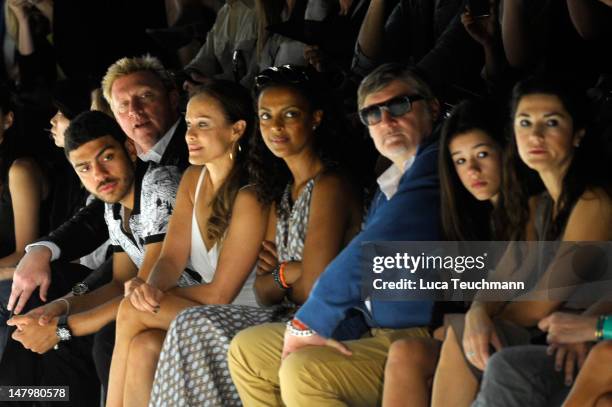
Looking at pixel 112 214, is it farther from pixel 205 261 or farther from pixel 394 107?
pixel 394 107

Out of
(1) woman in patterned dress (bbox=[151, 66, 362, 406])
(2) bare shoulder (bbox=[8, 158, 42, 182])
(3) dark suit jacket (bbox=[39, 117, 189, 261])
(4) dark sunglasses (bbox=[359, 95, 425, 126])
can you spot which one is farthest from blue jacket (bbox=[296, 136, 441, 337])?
(2) bare shoulder (bbox=[8, 158, 42, 182])

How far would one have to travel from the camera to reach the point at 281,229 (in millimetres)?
3693

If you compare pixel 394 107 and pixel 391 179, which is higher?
pixel 394 107

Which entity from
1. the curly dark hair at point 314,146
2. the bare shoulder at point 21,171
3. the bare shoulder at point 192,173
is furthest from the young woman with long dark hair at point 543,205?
the bare shoulder at point 21,171

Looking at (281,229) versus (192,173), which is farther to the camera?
(192,173)

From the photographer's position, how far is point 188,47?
5.27 meters

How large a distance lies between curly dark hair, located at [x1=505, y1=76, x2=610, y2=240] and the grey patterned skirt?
37.8 inches

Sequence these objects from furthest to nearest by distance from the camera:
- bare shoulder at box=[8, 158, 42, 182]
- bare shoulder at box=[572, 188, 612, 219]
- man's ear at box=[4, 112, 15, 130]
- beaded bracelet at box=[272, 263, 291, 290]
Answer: man's ear at box=[4, 112, 15, 130], bare shoulder at box=[8, 158, 42, 182], beaded bracelet at box=[272, 263, 291, 290], bare shoulder at box=[572, 188, 612, 219]

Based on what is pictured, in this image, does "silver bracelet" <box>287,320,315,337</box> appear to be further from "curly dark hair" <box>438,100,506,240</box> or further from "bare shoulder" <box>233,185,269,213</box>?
"bare shoulder" <box>233,185,269,213</box>

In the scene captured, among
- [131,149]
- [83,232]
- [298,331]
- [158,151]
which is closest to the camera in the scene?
[298,331]

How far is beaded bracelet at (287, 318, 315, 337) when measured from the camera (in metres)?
3.18

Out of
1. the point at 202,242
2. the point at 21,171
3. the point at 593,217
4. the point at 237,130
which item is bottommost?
the point at 202,242

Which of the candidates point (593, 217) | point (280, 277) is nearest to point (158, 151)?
point (280, 277)

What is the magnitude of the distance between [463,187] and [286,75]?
0.85m
